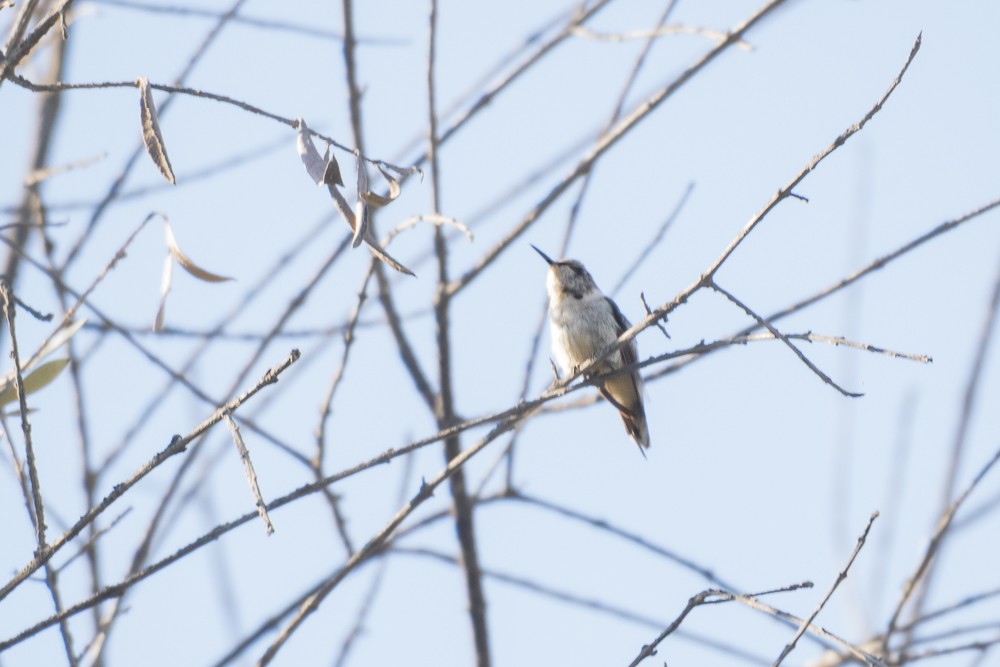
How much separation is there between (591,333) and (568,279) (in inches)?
17.1

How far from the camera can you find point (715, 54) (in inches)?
132

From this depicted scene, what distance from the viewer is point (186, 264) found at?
257cm

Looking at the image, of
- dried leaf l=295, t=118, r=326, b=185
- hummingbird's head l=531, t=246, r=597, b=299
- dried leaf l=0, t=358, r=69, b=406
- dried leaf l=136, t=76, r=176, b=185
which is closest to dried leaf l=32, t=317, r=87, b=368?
dried leaf l=0, t=358, r=69, b=406

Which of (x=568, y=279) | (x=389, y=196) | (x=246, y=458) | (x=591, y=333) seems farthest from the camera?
(x=568, y=279)

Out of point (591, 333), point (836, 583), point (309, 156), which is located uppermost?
point (591, 333)

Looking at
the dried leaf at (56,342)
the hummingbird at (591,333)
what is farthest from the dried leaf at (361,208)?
the hummingbird at (591,333)

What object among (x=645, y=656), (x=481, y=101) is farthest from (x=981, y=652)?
(x=481, y=101)

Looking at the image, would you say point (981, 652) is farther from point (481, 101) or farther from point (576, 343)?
point (576, 343)

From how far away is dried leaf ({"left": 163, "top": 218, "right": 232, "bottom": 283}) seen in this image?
2.56m

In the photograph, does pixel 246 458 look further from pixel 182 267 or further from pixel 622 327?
pixel 622 327

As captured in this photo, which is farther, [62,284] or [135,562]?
[135,562]

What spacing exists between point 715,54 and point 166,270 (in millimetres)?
1611

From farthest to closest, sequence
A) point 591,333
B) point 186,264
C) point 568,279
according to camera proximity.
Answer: point 568,279 < point 591,333 < point 186,264

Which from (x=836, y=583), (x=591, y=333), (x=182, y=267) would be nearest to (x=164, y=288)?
(x=182, y=267)
